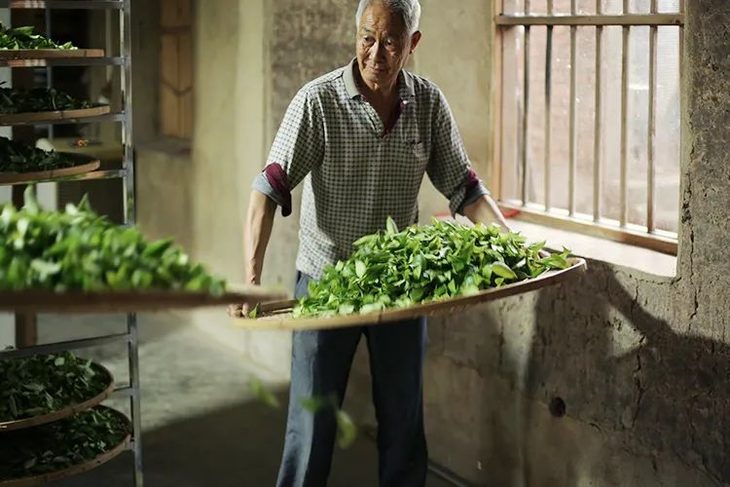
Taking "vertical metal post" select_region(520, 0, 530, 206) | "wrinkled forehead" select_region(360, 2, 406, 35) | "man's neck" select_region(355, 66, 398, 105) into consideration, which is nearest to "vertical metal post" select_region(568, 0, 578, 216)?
"vertical metal post" select_region(520, 0, 530, 206)

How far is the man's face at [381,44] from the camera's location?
13.0 ft

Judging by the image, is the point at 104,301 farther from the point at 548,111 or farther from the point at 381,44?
the point at 548,111

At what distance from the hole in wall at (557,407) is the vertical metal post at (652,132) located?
734mm

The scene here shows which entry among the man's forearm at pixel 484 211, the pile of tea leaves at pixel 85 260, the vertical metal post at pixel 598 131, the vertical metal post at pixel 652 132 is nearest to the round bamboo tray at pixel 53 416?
the pile of tea leaves at pixel 85 260

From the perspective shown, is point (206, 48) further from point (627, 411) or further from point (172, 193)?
point (627, 411)

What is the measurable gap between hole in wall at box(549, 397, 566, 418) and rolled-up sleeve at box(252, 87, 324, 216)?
1.32 meters

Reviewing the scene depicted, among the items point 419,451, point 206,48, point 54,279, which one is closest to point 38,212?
point 54,279

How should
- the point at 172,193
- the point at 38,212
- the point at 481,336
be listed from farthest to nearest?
the point at 172,193
the point at 481,336
the point at 38,212

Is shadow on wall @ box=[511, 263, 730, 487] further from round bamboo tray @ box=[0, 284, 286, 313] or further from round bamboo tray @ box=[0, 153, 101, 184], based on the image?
round bamboo tray @ box=[0, 284, 286, 313]

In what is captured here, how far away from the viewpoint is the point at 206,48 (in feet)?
24.0

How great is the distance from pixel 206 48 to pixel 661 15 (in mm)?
3742

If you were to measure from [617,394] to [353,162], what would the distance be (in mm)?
1257

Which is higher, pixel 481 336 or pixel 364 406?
pixel 481 336

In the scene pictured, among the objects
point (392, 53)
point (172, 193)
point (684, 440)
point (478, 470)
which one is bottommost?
point (478, 470)
